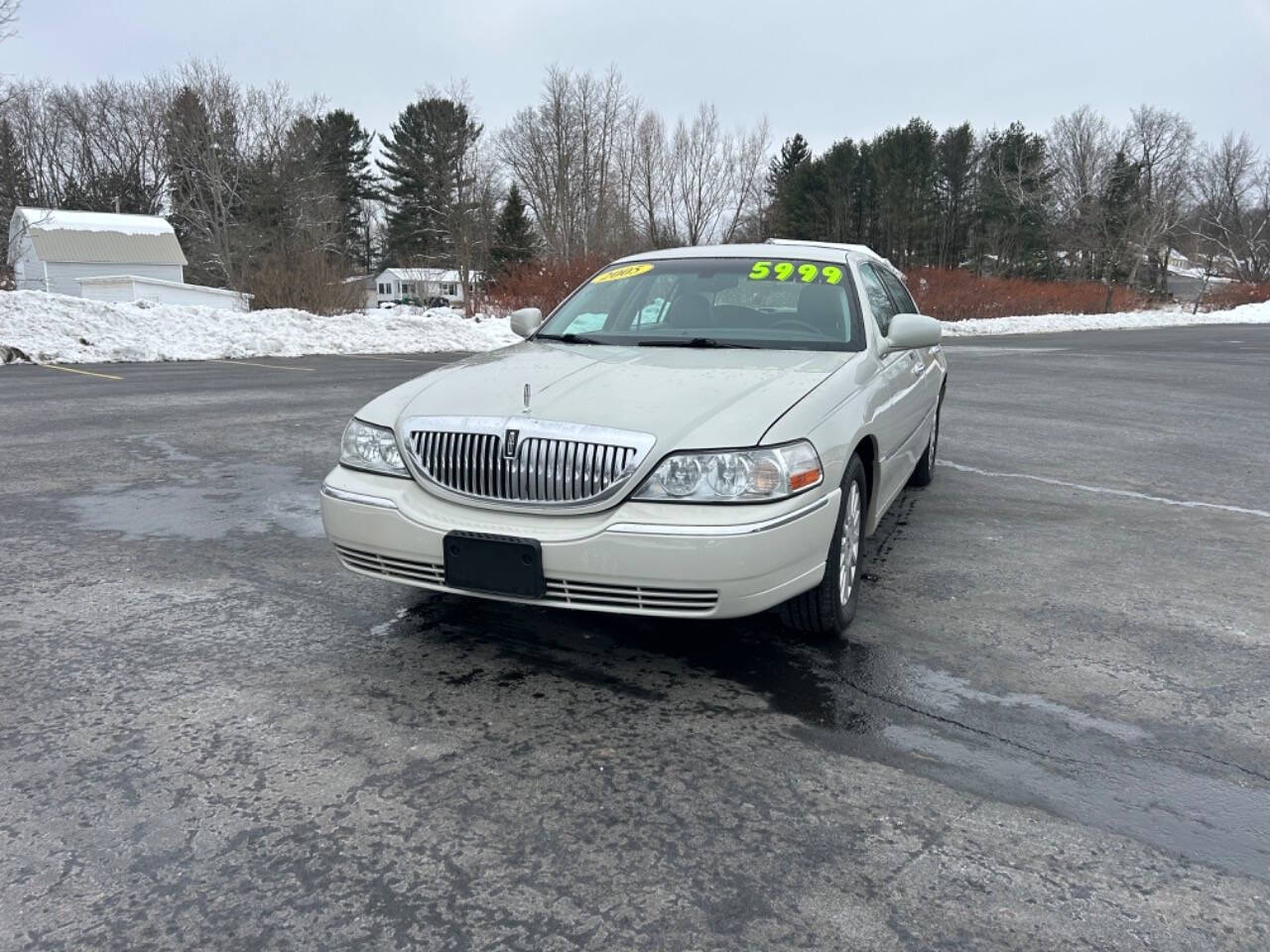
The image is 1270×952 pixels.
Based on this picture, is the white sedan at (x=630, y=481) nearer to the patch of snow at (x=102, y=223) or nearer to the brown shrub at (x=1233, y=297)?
the patch of snow at (x=102, y=223)

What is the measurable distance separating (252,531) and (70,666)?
1868mm

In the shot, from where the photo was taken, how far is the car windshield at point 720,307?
4418 mm

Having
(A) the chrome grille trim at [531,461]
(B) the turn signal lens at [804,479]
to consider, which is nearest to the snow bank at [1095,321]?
(B) the turn signal lens at [804,479]

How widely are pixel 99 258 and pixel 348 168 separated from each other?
79.9 ft

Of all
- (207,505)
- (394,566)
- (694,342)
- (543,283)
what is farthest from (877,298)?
(543,283)

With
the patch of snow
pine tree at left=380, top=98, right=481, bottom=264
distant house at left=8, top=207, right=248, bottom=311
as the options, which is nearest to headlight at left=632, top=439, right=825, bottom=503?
distant house at left=8, top=207, right=248, bottom=311

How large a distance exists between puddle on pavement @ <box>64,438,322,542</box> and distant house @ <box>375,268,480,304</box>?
3835 cm

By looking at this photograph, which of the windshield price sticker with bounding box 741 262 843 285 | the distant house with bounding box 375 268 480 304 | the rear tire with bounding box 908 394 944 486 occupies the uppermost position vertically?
the distant house with bounding box 375 268 480 304

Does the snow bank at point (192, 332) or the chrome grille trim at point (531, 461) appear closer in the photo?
the chrome grille trim at point (531, 461)

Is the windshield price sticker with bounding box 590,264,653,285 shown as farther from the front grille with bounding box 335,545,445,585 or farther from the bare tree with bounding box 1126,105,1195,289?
the bare tree with bounding box 1126,105,1195,289

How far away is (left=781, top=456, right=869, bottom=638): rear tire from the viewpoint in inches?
137

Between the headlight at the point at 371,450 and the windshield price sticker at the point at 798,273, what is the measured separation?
2176mm

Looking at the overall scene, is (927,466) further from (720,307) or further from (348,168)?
(348,168)

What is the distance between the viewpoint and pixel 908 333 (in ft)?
14.6
